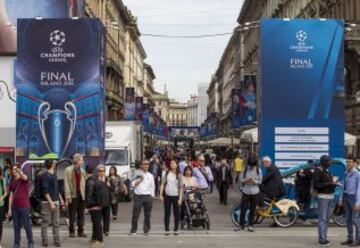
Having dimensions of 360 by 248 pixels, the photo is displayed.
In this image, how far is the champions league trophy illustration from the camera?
21406 mm

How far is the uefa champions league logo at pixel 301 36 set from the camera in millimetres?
22328

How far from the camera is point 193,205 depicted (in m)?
18.8

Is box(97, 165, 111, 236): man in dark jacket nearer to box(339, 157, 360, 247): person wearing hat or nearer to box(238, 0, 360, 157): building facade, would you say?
box(339, 157, 360, 247): person wearing hat

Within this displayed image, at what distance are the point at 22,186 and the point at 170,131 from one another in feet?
312

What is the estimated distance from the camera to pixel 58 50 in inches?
842

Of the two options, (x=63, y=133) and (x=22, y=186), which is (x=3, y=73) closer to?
(x=63, y=133)

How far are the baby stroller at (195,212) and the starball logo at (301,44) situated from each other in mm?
5903

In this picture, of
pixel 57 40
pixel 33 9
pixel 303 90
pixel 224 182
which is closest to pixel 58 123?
pixel 57 40

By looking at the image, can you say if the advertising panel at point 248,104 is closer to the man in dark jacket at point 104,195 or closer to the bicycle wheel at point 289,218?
the bicycle wheel at point 289,218

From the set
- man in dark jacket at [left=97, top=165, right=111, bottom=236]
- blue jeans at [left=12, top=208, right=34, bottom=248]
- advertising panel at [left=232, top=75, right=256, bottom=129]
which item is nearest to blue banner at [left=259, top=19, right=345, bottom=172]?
man in dark jacket at [left=97, top=165, right=111, bottom=236]

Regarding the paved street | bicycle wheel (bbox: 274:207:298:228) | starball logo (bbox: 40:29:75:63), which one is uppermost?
starball logo (bbox: 40:29:75:63)

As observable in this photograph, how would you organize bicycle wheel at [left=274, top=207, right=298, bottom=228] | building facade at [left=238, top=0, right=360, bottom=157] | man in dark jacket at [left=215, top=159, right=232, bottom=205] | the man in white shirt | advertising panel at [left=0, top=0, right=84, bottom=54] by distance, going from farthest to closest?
advertising panel at [left=0, top=0, right=84, bottom=54] < building facade at [left=238, top=0, right=360, bottom=157] < man in dark jacket at [left=215, top=159, right=232, bottom=205] < bicycle wheel at [left=274, top=207, right=298, bottom=228] < the man in white shirt

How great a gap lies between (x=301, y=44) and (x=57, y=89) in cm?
693

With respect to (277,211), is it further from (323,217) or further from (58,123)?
(58,123)
